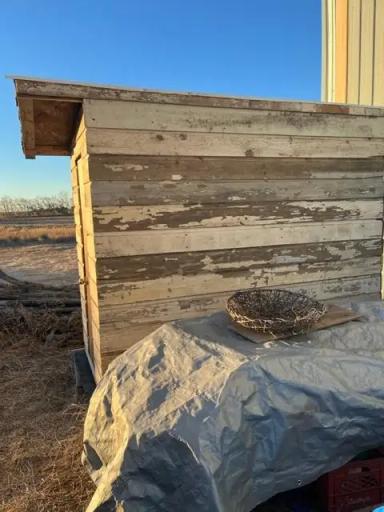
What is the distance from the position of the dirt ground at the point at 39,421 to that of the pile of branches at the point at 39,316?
16 millimetres

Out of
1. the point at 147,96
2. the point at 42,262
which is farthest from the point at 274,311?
the point at 42,262

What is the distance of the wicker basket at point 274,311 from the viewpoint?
2307 mm

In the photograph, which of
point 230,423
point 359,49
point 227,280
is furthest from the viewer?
point 359,49

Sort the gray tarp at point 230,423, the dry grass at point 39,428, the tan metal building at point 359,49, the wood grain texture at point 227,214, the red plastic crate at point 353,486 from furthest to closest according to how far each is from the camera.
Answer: the tan metal building at point 359,49 → the wood grain texture at point 227,214 → the dry grass at point 39,428 → the red plastic crate at point 353,486 → the gray tarp at point 230,423

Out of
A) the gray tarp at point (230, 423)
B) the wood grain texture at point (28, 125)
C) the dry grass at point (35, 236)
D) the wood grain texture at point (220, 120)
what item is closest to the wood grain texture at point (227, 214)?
the wood grain texture at point (220, 120)

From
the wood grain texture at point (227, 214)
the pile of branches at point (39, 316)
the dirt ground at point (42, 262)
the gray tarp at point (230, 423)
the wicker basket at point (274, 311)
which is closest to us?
the gray tarp at point (230, 423)

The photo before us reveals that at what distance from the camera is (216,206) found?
3391 mm

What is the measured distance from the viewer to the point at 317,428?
6.20 ft

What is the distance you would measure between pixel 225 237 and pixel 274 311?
983mm

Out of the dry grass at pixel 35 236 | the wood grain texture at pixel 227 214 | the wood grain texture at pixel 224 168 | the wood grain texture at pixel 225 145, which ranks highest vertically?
the wood grain texture at pixel 225 145

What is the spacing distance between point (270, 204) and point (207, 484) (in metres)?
2.44

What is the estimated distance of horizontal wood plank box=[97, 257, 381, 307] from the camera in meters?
3.21

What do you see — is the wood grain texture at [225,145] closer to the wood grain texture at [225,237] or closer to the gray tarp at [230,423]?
the wood grain texture at [225,237]

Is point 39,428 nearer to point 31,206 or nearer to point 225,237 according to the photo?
point 225,237
